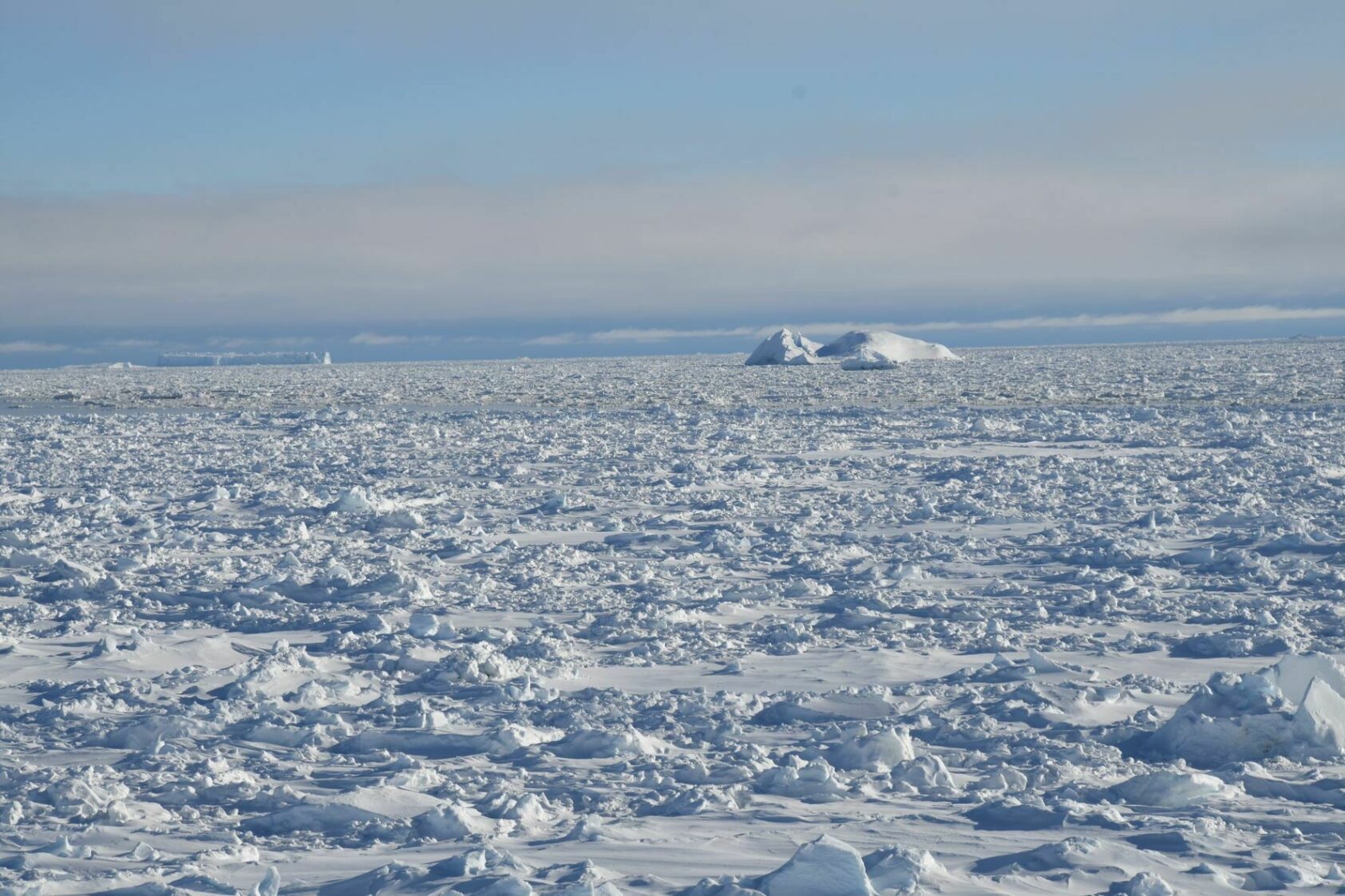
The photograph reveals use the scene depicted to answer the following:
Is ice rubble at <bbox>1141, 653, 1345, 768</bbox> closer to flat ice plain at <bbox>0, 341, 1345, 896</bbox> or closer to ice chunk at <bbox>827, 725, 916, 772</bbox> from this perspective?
flat ice plain at <bbox>0, 341, 1345, 896</bbox>

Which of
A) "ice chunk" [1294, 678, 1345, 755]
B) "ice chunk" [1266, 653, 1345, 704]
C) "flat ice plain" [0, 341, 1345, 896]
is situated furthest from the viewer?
"ice chunk" [1266, 653, 1345, 704]

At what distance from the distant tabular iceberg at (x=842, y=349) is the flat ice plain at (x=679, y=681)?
143ft

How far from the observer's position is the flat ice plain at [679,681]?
365cm

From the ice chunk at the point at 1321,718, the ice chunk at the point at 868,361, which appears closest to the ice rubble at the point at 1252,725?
the ice chunk at the point at 1321,718

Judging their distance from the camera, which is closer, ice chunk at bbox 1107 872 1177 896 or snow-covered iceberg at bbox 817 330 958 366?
ice chunk at bbox 1107 872 1177 896

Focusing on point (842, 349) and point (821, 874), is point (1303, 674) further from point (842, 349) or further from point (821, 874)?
point (842, 349)

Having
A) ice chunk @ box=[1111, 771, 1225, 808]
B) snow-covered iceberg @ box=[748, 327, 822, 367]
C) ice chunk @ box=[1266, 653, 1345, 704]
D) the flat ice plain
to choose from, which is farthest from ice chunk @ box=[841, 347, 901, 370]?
ice chunk @ box=[1111, 771, 1225, 808]

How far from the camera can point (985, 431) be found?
18750mm

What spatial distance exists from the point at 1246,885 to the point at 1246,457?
1207 cm

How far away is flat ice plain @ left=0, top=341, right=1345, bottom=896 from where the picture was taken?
3.65 metres

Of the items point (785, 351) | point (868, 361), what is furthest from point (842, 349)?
point (868, 361)

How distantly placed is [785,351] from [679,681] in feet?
186

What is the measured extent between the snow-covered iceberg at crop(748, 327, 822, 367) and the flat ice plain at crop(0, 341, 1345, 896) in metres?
47.4

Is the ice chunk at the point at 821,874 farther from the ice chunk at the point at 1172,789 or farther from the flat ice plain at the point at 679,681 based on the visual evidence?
the ice chunk at the point at 1172,789
